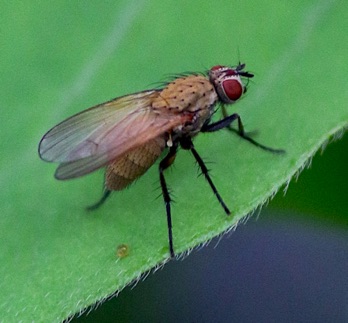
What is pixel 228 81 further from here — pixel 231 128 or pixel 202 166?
pixel 202 166

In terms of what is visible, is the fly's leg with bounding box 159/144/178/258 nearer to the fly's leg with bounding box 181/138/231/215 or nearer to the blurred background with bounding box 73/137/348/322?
the fly's leg with bounding box 181/138/231/215

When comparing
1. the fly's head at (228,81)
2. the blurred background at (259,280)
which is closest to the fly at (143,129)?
the fly's head at (228,81)

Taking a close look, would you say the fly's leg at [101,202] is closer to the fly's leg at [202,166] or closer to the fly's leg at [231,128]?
the fly's leg at [202,166]

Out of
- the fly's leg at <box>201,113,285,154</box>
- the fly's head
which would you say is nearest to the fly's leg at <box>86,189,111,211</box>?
the fly's leg at <box>201,113,285,154</box>

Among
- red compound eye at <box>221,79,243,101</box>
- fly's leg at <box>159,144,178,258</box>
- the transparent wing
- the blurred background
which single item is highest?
the transparent wing

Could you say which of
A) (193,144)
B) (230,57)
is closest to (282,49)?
(230,57)
